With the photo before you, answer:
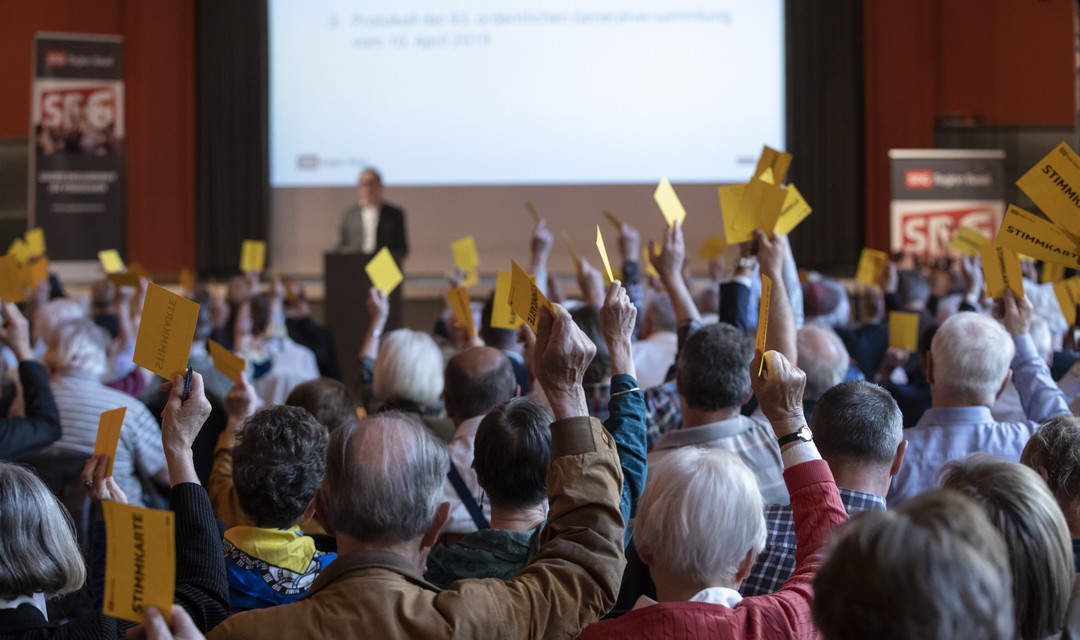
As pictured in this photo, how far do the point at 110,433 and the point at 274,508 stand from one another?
35 cm

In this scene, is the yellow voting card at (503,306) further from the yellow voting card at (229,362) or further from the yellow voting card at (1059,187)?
the yellow voting card at (1059,187)

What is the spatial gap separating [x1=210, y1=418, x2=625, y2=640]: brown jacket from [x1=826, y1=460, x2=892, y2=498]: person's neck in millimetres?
736

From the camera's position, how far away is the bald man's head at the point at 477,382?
9.75 feet

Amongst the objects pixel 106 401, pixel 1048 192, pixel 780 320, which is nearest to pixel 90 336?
pixel 106 401

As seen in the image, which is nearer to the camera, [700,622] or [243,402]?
[700,622]

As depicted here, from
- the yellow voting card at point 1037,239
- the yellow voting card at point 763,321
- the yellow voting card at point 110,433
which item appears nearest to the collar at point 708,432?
the yellow voting card at point 763,321

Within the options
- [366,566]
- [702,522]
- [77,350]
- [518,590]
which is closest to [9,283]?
[77,350]

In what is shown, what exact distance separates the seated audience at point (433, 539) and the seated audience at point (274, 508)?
16.7 inches

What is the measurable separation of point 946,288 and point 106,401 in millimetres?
4477

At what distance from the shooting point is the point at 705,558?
1.59 metres

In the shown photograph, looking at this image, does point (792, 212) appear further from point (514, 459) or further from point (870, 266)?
point (870, 266)

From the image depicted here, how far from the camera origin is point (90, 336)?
149 inches

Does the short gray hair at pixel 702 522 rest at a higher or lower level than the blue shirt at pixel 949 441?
higher

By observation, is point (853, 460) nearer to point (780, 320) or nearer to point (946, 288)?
point (780, 320)
